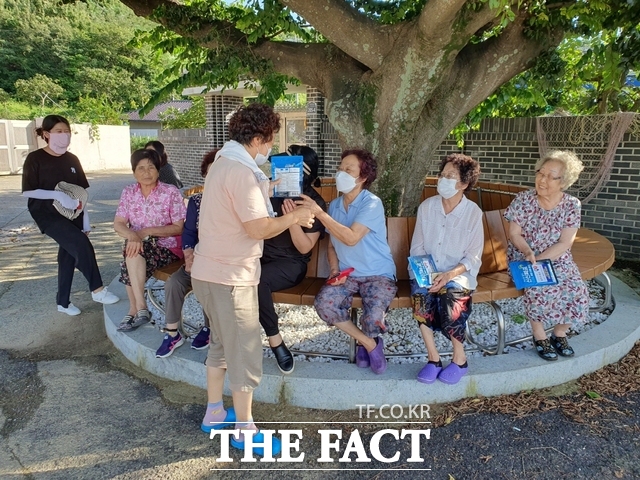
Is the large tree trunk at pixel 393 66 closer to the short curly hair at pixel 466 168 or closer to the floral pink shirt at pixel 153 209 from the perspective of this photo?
the short curly hair at pixel 466 168

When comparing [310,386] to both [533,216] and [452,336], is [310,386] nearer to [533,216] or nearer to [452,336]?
[452,336]

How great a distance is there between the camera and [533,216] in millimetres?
3533

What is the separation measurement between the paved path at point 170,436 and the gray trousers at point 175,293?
456 millimetres

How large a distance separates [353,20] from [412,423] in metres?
3.00

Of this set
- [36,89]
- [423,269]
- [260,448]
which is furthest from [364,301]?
[36,89]

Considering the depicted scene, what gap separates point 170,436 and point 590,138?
21.1 feet

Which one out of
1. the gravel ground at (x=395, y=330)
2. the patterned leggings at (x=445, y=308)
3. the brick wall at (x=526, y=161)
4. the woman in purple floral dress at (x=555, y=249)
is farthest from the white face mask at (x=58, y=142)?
the brick wall at (x=526, y=161)

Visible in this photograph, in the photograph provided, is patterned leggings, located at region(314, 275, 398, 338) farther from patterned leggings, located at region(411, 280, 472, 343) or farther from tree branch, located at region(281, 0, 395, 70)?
tree branch, located at region(281, 0, 395, 70)

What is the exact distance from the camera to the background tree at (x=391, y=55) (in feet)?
12.5

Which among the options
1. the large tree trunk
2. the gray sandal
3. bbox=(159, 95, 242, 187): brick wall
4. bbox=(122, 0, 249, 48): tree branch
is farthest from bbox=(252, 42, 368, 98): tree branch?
bbox=(159, 95, 242, 187): brick wall

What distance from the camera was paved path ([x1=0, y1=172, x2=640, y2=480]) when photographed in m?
2.55

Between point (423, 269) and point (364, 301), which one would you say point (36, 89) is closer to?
point (364, 301)

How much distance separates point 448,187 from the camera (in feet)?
10.6

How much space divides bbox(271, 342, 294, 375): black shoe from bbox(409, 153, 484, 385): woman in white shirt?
81 cm
